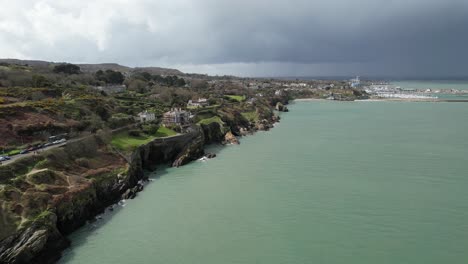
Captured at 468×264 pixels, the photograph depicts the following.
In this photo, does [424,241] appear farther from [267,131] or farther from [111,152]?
[267,131]

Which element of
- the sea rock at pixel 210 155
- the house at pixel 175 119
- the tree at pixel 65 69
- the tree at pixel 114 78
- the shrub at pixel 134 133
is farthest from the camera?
the tree at pixel 65 69

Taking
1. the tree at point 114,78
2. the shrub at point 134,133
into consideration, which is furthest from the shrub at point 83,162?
the tree at point 114,78

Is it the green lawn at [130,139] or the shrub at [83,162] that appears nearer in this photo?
the shrub at [83,162]

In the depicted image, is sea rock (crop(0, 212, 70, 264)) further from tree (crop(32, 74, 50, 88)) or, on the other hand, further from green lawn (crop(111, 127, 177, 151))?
tree (crop(32, 74, 50, 88))

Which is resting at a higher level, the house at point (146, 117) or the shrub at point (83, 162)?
the house at point (146, 117)

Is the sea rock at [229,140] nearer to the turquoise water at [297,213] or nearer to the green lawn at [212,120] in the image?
the green lawn at [212,120]

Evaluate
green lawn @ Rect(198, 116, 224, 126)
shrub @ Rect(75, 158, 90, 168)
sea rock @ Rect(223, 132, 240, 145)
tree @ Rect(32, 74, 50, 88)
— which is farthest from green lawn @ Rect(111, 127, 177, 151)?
tree @ Rect(32, 74, 50, 88)

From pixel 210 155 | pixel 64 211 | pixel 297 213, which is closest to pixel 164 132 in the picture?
pixel 210 155

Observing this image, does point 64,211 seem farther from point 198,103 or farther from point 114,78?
point 114,78

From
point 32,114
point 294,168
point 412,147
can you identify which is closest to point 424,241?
point 294,168
